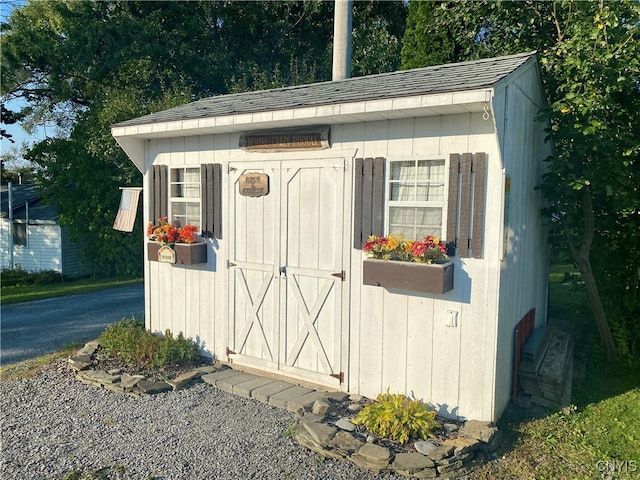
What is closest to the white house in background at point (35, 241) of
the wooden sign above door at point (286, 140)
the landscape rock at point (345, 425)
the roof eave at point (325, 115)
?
the roof eave at point (325, 115)

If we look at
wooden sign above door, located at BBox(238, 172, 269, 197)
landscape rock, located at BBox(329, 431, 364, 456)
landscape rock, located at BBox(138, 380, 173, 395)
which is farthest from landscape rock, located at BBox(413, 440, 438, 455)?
wooden sign above door, located at BBox(238, 172, 269, 197)

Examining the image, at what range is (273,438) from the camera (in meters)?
4.35

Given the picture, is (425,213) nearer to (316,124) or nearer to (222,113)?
(316,124)

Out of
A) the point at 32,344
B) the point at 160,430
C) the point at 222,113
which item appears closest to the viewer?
the point at 160,430

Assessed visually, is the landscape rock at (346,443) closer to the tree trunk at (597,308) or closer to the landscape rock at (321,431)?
the landscape rock at (321,431)

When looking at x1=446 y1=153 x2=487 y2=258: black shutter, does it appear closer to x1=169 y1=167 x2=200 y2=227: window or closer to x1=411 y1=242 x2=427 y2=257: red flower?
x1=411 y1=242 x2=427 y2=257: red flower

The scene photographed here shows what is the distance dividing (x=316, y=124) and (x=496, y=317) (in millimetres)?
2660

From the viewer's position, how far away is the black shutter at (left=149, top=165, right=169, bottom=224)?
6.65 meters

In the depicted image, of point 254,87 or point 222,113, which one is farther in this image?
point 254,87

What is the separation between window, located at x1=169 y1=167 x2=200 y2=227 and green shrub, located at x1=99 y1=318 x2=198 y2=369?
1.52 metres

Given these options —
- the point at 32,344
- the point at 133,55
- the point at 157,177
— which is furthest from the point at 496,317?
the point at 133,55

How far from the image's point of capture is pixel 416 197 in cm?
475

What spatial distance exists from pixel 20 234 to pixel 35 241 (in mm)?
1139

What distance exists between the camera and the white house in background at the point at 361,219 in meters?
4.43
